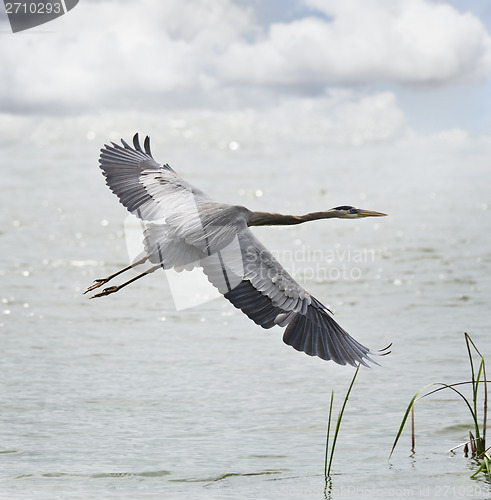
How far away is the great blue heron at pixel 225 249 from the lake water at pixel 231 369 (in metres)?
1.70

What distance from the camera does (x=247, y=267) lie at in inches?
350

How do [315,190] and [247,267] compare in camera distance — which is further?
[315,190]

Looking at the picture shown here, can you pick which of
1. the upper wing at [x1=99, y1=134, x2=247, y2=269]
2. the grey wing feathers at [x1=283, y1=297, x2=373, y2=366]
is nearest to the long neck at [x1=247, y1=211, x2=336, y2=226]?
the upper wing at [x1=99, y1=134, x2=247, y2=269]

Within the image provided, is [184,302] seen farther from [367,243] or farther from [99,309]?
[367,243]

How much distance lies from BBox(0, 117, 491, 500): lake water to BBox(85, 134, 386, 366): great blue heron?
1696 millimetres

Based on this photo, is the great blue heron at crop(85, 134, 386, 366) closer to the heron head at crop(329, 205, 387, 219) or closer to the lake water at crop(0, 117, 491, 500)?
the heron head at crop(329, 205, 387, 219)

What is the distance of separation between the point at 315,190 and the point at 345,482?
29469 mm

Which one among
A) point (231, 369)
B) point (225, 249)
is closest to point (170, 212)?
point (225, 249)

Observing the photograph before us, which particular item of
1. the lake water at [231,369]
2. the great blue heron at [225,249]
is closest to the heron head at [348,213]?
the great blue heron at [225,249]

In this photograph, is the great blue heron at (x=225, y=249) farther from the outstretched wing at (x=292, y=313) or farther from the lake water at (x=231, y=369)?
the lake water at (x=231, y=369)

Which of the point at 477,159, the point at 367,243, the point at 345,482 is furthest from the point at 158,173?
the point at 477,159

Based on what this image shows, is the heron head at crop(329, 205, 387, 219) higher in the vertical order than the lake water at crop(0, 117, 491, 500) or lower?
higher

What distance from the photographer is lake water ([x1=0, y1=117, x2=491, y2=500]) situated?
968 centimetres

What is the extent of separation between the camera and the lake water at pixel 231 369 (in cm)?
968
